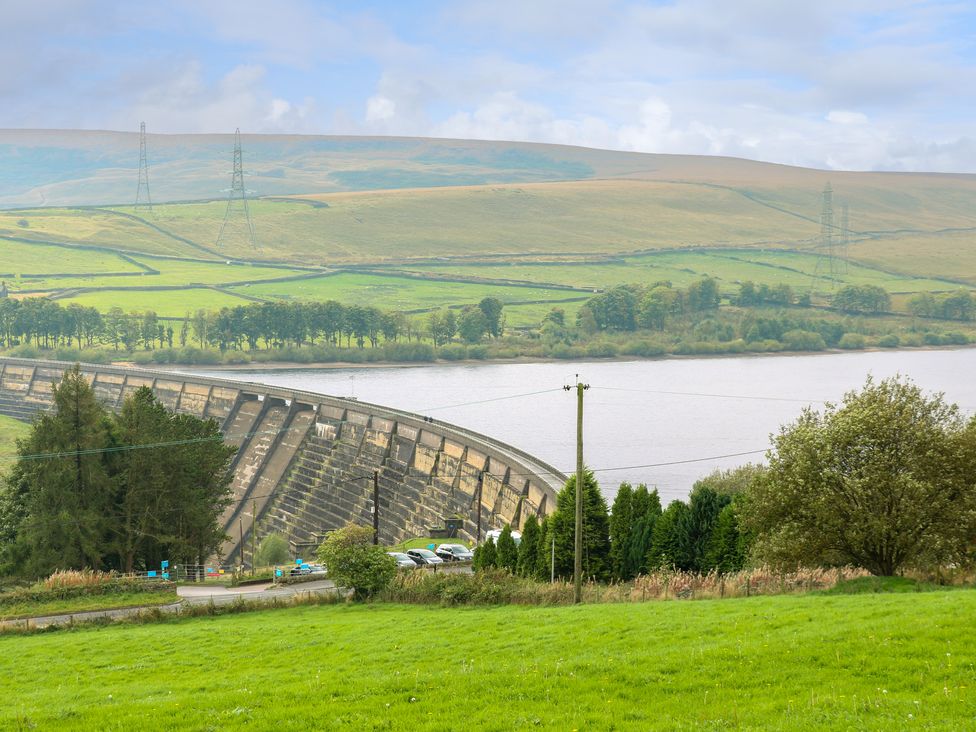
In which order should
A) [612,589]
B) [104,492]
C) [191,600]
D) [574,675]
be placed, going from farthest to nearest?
[104,492] < [191,600] < [612,589] < [574,675]

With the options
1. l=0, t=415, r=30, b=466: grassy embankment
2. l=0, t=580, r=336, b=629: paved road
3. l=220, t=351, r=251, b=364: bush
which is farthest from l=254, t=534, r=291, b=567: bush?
l=220, t=351, r=251, b=364: bush

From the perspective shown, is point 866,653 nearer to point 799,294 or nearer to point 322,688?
point 322,688

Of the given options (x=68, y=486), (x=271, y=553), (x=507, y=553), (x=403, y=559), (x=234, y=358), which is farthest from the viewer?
(x=234, y=358)

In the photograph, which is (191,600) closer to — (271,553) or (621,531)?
(621,531)

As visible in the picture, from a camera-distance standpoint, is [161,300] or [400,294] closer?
[161,300]

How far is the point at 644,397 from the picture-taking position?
11088cm

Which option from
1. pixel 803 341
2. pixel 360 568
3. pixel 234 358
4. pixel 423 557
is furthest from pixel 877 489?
pixel 234 358

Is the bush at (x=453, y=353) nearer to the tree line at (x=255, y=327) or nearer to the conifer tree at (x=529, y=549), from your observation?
the tree line at (x=255, y=327)

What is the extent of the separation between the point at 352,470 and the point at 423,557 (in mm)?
28638

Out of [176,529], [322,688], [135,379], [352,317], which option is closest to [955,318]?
[352,317]

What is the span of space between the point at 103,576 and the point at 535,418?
6560 centimetres

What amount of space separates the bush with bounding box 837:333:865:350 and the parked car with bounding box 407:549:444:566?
383 ft

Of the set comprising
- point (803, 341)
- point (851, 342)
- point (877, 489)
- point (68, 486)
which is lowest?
point (68, 486)

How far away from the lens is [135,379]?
114m
